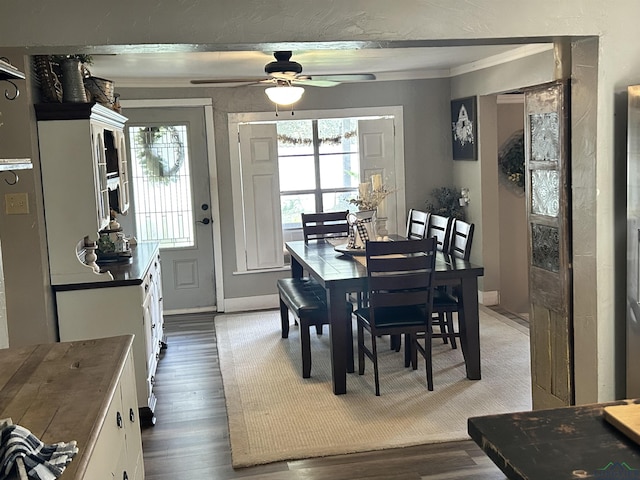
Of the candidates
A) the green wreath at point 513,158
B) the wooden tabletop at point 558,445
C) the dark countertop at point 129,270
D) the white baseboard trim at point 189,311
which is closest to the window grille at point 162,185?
the white baseboard trim at point 189,311

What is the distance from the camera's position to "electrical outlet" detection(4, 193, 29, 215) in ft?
11.2

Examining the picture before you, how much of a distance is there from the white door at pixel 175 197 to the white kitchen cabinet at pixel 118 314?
2.40 meters

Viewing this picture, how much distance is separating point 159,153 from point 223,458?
3.78 meters

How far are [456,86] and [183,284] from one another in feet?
11.0

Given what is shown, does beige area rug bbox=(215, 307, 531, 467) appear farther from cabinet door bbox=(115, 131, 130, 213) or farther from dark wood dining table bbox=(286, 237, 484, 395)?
cabinet door bbox=(115, 131, 130, 213)

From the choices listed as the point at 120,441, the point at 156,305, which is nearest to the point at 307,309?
the point at 156,305

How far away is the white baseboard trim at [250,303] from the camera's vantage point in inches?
267

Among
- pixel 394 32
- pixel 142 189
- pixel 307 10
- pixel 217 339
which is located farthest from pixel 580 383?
pixel 142 189

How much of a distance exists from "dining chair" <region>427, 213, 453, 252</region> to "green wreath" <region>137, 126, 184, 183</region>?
2546 mm

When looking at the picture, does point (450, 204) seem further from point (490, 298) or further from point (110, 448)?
point (110, 448)

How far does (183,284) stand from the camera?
22.2 ft

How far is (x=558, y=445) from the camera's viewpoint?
1550mm

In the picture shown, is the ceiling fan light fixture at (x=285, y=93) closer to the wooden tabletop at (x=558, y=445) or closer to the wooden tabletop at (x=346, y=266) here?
the wooden tabletop at (x=346, y=266)

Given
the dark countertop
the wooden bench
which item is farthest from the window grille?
the wooden bench
